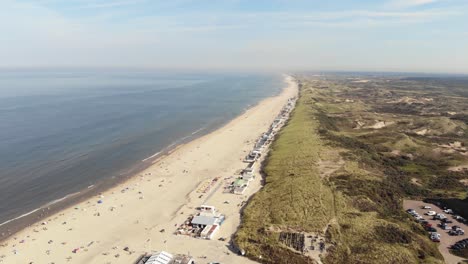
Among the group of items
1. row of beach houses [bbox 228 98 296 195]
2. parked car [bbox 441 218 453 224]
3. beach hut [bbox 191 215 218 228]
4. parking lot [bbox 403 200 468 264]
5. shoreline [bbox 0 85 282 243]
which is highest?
row of beach houses [bbox 228 98 296 195]

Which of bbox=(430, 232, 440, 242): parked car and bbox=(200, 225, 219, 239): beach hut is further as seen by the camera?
bbox=(200, 225, 219, 239): beach hut

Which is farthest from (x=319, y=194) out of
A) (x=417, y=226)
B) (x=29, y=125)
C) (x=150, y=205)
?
(x=29, y=125)

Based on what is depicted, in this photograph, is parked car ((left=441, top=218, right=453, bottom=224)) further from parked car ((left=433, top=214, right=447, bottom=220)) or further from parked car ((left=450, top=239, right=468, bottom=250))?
parked car ((left=450, top=239, right=468, bottom=250))

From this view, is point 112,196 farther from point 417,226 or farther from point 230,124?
point 230,124

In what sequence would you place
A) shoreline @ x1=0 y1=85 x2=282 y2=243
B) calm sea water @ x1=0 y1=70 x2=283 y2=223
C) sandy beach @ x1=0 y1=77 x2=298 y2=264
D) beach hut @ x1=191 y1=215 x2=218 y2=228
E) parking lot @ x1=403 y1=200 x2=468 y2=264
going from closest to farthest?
parking lot @ x1=403 y1=200 x2=468 y2=264, sandy beach @ x1=0 y1=77 x2=298 y2=264, beach hut @ x1=191 y1=215 x2=218 y2=228, shoreline @ x1=0 y1=85 x2=282 y2=243, calm sea water @ x1=0 y1=70 x2=283 y2=223

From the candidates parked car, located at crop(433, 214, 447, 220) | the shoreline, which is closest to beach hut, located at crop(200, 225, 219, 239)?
the shoreline

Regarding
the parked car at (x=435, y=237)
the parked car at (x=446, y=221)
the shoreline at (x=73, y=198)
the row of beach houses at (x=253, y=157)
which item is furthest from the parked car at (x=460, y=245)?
the shoreline at (x=73, y=198)

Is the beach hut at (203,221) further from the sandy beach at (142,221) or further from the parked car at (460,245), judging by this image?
the parked car at (460,245)
